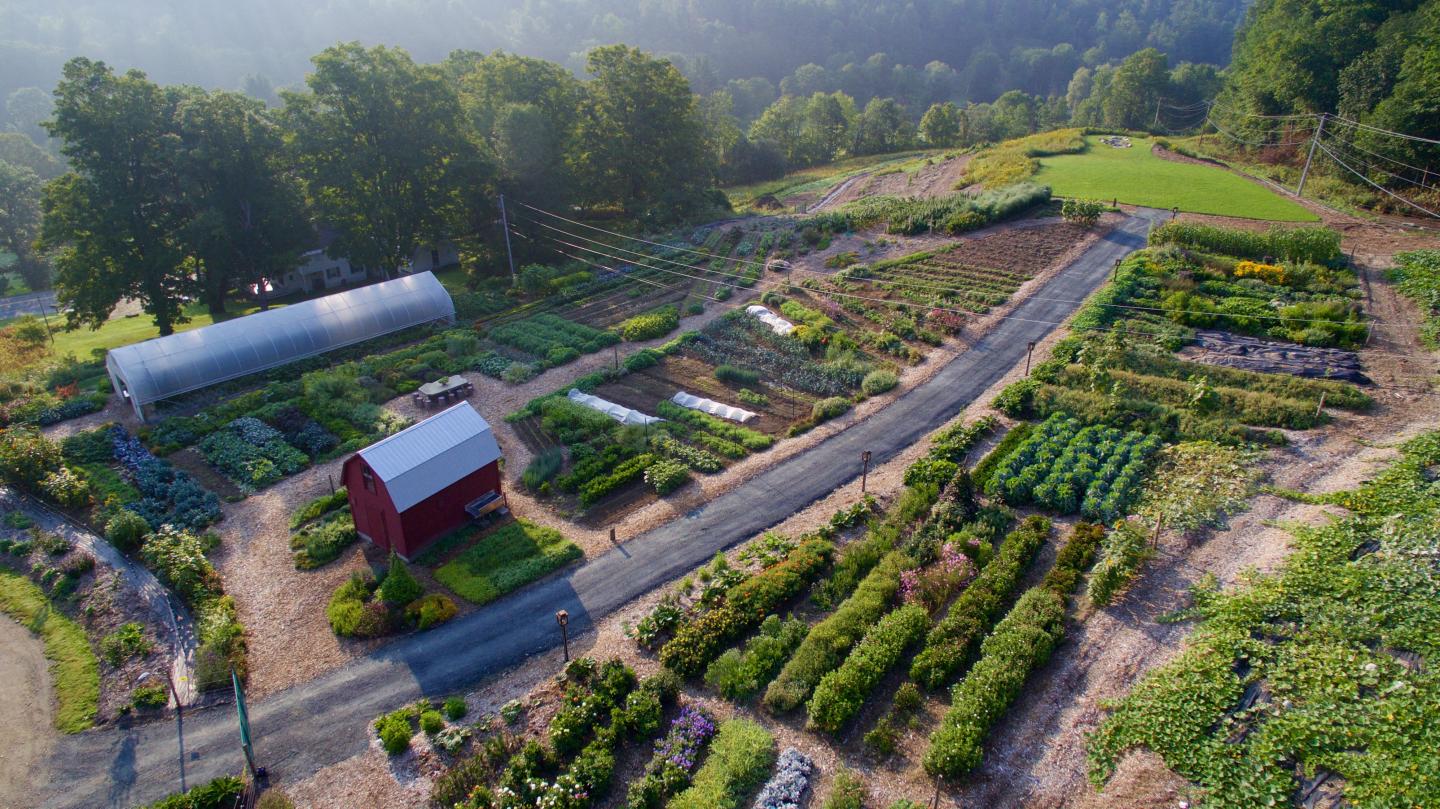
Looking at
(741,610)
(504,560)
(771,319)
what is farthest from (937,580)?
(771,319)

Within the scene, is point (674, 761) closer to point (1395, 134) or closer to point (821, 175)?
point (1395, 134)

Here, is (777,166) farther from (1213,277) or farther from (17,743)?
(17,743)

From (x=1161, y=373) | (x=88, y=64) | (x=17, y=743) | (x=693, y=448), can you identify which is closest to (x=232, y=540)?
(x=17, y=743)

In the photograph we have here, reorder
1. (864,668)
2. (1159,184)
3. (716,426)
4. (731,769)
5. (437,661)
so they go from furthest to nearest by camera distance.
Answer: (1159,184), (716,426), (437,661), (864,668), (731,769)

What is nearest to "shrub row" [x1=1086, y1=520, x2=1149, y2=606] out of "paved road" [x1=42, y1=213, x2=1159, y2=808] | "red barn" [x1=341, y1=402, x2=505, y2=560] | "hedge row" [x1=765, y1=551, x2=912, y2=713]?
"hedge row" [x1=765, y1=551, x2=912, y2=713]

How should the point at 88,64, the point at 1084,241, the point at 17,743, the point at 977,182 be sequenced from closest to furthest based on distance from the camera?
the point at 17,743 → the point at 88,64 → the point at 1084,241 → the point at 977,182

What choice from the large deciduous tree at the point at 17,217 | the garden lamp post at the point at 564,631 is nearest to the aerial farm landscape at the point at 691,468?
the garden lamp post at the point at 564,631

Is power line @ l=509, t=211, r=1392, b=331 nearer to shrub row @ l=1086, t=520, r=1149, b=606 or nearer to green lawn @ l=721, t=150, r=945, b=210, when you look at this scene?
green lawn @ l=721, t=150, r=945, b=210
